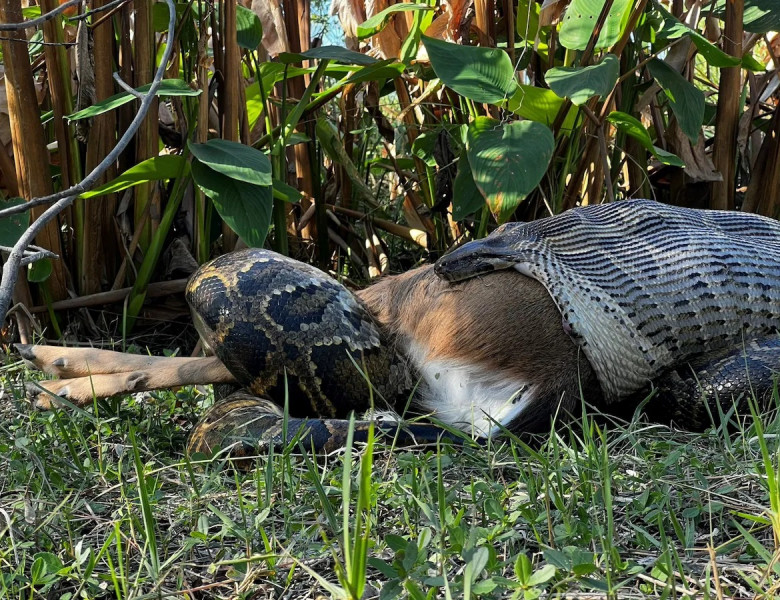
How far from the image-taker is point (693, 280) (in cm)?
263

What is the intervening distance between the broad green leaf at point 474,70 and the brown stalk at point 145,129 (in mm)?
1031

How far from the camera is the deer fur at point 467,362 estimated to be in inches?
97.8

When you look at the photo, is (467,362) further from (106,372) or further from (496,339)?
(106,372)

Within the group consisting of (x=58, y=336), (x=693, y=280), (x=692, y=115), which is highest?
(x=692, y=115)

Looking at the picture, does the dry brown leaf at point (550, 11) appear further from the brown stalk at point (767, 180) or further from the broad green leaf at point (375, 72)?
the brown stalk at point (767, 180)

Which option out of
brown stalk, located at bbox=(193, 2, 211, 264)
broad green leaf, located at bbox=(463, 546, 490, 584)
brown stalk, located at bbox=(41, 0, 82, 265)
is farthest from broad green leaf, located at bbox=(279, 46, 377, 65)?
broad green leaf, located at bbox=(463, 546, 490, 584)

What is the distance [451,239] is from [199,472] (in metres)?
2.14

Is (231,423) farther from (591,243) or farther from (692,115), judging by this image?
(692,115)

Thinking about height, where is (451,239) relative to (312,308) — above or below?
below

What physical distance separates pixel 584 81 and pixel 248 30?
50.6 inches

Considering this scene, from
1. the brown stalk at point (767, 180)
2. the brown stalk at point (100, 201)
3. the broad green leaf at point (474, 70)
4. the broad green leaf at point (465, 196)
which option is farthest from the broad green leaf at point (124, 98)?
the brown stalk at point (767, 180)

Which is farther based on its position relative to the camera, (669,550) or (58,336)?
(58,336)

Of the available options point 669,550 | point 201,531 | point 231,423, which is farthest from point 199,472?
point 669,550

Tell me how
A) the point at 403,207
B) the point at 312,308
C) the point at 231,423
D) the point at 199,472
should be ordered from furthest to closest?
the point at 403,207, the point at 312,308, the point at 231,423, the point at 199,472
